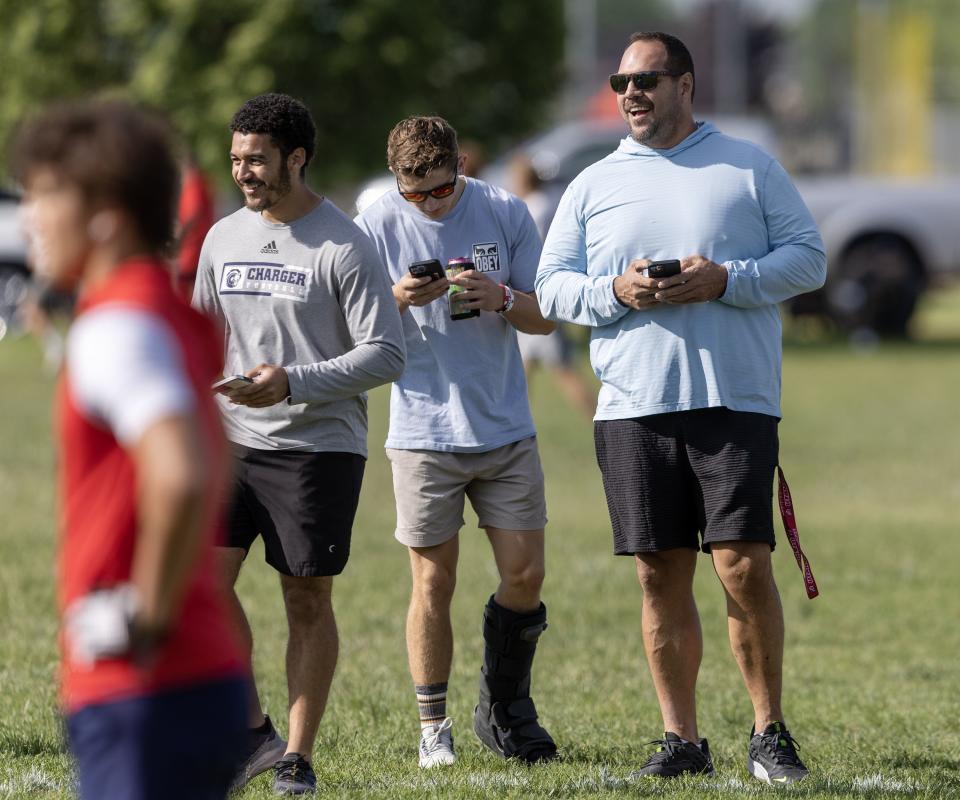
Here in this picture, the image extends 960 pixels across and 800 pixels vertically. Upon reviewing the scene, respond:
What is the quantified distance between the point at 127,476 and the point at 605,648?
4.83 meters

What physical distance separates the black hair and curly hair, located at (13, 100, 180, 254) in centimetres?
256

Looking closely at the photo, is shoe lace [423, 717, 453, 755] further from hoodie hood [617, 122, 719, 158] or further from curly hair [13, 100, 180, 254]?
curly hair [13, 100, 180, 254]

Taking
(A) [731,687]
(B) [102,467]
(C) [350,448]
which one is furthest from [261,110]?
(A) [731,687]

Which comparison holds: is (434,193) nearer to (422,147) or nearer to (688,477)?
(422,147)

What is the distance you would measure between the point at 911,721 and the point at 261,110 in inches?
126

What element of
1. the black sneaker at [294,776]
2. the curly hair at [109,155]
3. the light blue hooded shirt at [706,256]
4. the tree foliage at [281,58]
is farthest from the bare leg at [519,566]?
the tree foliage at [281,58]

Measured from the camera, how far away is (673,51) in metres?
4.99

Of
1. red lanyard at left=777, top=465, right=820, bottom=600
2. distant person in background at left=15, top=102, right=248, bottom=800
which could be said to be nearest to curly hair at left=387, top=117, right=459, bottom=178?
red lanyard at left=777, top=465, right=820, bottom=600

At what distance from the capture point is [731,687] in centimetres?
653

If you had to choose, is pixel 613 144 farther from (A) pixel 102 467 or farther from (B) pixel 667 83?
(A) pixel 102 467

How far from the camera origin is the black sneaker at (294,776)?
476cm

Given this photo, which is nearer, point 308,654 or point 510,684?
point 308,654

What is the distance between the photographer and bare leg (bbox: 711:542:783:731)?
490 cm

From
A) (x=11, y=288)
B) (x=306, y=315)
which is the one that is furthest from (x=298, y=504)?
(x=11, y=288)
